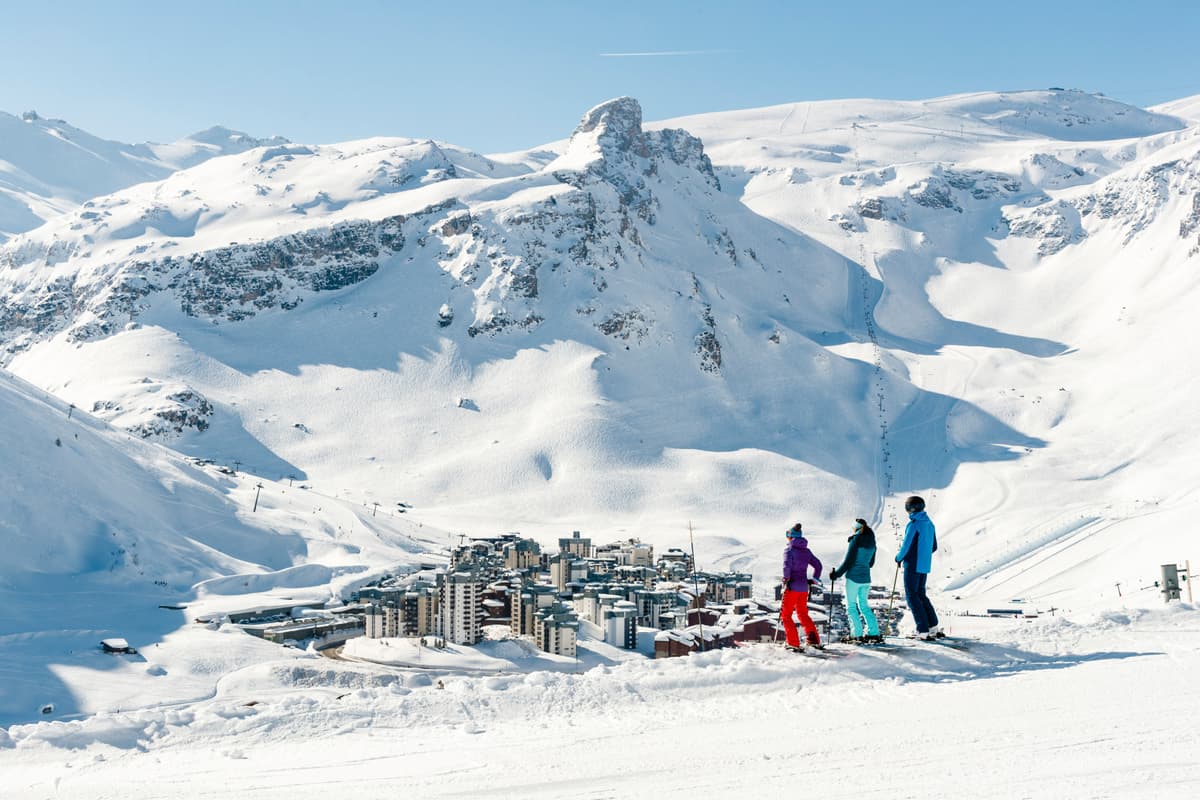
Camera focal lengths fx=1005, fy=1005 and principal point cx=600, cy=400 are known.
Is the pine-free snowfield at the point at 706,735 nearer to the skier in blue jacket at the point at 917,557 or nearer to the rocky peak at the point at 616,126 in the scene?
the skier in blue jacket at the point at 917,557

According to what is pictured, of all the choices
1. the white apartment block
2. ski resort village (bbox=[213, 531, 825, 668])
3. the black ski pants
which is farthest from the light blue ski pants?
the white apartment block

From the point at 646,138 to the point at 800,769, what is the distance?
574 feet

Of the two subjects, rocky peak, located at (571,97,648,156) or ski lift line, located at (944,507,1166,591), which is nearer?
ski lift line, located at (944,507,1166,591)

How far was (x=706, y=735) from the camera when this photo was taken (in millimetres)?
10672

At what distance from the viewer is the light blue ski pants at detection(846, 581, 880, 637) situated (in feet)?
48.3

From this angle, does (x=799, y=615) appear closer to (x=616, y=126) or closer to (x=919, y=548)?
(x=919, y=548)

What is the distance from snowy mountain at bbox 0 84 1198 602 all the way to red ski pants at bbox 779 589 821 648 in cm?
5370

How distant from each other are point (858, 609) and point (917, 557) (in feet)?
4.49

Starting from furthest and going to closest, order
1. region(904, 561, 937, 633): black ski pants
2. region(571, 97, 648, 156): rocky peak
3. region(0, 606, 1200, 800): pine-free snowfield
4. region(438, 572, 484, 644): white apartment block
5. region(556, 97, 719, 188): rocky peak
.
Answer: region(571, 97, 648, 156): rocky peak < region(556, 97, 719, 188): rocky peak < region(438, 572, 484, 644): white apartment block < region(904, 561, 937, 633): black ski pants < region(0, 606, 1200, 800): pine-free snowfield

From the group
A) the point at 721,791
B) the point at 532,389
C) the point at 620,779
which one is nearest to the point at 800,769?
the point at 721,791

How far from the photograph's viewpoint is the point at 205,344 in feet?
401

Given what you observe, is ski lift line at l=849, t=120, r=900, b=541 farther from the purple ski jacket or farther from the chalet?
the purple ski jacket

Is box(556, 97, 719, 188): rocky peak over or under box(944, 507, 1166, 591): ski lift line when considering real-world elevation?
over

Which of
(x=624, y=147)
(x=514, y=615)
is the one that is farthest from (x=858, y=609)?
(x=624, y=147)
